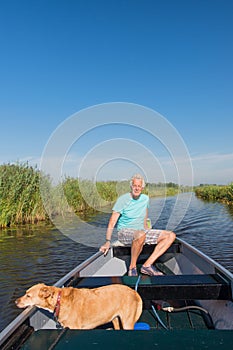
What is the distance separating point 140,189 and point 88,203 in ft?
56.1

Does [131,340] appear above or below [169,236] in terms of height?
below

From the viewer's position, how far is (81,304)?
263 centimetres

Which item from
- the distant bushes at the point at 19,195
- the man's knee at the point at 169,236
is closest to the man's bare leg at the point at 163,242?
the man's knee at the point at 169,236

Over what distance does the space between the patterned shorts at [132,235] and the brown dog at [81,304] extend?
2.08m

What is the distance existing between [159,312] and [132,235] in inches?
47.8

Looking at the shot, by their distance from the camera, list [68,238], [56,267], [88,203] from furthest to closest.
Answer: [88,203]
[68,238]
[56,267]

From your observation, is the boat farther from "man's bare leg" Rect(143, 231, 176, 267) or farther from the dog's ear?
"man's bare leg" Rect(143, 231, 176, 267)

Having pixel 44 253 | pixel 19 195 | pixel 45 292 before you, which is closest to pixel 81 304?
pixel 45 292

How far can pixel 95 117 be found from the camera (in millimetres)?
9109

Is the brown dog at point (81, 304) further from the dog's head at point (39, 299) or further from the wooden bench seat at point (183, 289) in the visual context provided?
the wooden bench seat at point (183, 289)

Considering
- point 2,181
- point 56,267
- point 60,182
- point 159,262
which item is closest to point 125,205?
point 159,262

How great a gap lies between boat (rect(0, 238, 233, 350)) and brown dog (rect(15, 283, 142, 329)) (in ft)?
0.41

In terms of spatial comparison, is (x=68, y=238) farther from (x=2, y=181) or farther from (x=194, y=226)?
(x=194, y=226)

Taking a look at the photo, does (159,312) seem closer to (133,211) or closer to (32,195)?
(133,211)
